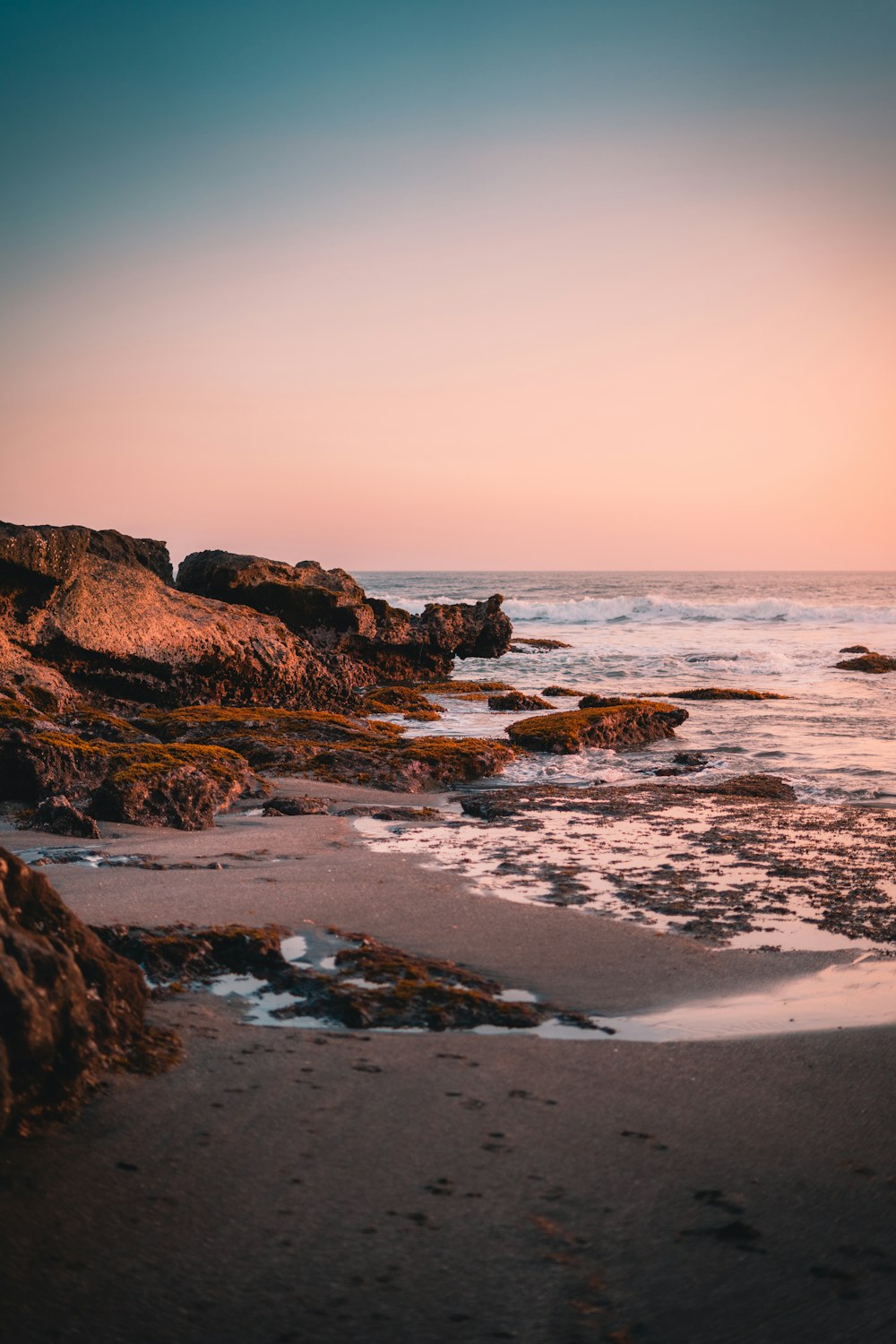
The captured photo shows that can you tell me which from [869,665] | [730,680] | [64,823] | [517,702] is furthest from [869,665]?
[64,823]

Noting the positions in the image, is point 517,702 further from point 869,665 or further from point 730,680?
point 869,665

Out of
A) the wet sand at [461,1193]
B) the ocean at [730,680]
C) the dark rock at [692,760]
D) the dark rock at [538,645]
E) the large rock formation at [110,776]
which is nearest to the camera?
the wet sand at [461,1193]

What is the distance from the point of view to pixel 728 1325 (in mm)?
2199

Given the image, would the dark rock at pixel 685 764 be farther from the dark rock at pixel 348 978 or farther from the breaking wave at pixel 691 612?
the breaking wave at pixel 691 612

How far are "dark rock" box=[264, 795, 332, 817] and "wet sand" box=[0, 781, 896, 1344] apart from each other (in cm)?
466

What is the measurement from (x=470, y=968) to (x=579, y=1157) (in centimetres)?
→ 166

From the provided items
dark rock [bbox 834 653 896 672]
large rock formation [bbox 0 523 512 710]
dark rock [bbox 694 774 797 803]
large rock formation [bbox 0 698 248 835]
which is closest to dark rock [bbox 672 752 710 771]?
dark rock [bbox 694 774 797 803]

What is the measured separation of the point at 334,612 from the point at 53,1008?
66.6 ft

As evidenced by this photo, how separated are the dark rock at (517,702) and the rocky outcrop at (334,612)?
4.57m

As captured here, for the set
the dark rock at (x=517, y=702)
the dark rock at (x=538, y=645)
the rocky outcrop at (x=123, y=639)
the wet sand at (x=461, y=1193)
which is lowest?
the dark rock at (x=517, y=702)

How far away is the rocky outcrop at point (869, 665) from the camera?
28.0 m

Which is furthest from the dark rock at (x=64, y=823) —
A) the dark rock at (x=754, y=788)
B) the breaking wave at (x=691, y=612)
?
the breaking wave at (x=691, y=612)

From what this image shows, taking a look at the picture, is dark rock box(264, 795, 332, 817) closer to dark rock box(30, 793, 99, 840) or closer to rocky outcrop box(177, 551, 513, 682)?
dark rock box(30, 793, 99, 840)

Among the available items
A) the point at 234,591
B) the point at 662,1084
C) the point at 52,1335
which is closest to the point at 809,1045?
the point at 662,1084
